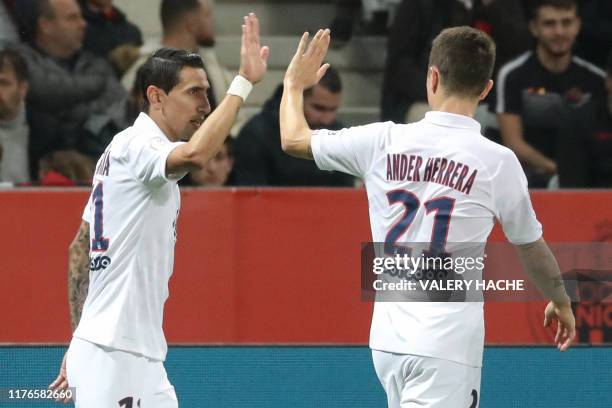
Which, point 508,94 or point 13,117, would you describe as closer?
point 13,117

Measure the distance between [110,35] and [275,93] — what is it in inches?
47.5

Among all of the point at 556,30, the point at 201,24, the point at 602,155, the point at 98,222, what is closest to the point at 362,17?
the point at 201,24

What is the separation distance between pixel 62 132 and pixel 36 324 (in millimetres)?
1623

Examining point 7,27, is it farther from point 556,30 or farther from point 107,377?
point 107,377

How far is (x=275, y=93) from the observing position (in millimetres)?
8328

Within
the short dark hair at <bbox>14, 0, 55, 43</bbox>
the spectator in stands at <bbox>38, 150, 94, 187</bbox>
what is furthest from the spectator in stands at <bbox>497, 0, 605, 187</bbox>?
the short dark hair at <bbox>14, 0, 55, 43</bbox>

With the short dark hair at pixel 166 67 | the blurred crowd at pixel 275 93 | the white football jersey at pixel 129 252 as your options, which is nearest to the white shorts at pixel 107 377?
the white football jersey at pixel 129 252

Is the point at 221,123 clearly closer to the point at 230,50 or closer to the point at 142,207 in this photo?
the point at 142,207

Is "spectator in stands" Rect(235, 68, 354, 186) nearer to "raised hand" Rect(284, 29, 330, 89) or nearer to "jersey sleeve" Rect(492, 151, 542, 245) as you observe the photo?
"raised hand" Rect(284, 29, 330, 89)

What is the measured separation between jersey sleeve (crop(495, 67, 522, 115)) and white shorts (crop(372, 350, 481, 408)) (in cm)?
414

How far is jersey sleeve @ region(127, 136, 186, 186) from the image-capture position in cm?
447

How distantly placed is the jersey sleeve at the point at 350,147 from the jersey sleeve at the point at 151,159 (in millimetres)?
506

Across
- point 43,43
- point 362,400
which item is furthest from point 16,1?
point 362,400

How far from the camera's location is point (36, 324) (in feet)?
22.4
